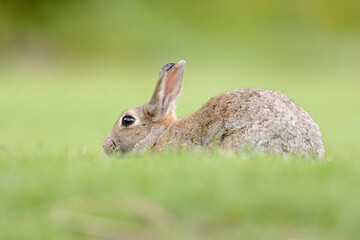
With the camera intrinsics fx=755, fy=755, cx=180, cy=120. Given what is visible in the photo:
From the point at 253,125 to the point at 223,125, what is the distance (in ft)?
1.65

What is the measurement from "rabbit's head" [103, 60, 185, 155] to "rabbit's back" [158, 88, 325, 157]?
37.0 inches

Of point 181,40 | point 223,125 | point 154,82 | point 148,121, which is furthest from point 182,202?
point 181,40

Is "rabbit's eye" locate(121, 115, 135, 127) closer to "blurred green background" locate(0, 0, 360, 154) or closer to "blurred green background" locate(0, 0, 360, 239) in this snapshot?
"blurred green background" locate(0, 0, 360, 239)

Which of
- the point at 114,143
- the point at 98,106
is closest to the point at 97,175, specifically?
the point at 114,143

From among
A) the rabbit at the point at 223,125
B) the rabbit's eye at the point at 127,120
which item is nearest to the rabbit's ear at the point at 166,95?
the rabbit at the point at 223,125

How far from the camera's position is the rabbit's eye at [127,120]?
1146 centimetres

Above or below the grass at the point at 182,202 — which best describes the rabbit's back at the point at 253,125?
above

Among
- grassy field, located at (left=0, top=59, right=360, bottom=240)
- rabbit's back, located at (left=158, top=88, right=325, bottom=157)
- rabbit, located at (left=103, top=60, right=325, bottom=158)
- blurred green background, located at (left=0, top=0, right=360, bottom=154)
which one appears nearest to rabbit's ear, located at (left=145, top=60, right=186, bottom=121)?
rabbit, located at (left=103, top=60, right=325, bottom=158)

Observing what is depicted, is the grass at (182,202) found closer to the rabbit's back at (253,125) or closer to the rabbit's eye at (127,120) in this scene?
the rabbit's back at (253,125)

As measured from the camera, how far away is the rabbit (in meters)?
9.22

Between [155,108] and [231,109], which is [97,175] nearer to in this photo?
[231,109]

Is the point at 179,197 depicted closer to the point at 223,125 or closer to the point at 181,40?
the point at 223,125

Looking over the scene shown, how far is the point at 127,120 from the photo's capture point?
11484mm

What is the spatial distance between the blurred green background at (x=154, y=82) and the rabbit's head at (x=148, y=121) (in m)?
0.50
